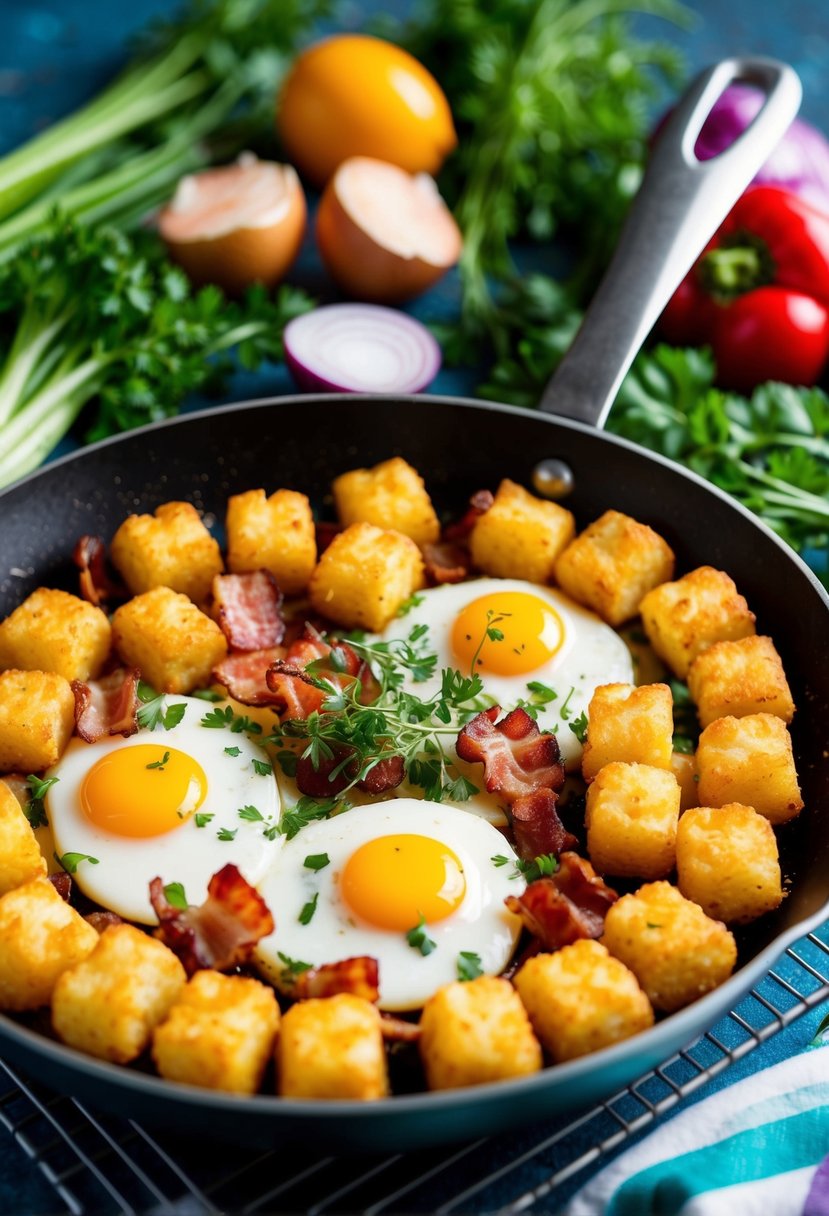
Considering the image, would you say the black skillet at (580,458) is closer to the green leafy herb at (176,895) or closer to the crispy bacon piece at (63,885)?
the crispy bacon piece at (63,885)

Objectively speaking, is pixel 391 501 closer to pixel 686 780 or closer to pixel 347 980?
pixel 686 780

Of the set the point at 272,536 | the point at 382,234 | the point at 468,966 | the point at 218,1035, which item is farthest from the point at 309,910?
the point at 382,234

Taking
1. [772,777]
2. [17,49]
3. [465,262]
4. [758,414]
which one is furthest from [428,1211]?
[17,49]

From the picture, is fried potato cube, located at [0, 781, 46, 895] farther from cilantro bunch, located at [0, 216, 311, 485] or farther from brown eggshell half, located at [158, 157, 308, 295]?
brown eggshell half, located at [158, 157, 308, 295]

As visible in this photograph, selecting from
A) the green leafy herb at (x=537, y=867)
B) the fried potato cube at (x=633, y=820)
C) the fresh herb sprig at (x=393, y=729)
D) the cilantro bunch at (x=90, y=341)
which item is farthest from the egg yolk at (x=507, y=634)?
the cilantro bunch at (x=90, y=341)

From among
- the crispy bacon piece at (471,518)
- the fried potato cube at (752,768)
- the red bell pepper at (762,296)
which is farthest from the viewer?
the red bell pepper at (762,296)

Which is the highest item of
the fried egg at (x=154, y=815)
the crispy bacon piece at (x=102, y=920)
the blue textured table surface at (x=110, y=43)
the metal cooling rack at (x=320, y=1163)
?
the blue textured table surface at (x=110, y=43)
